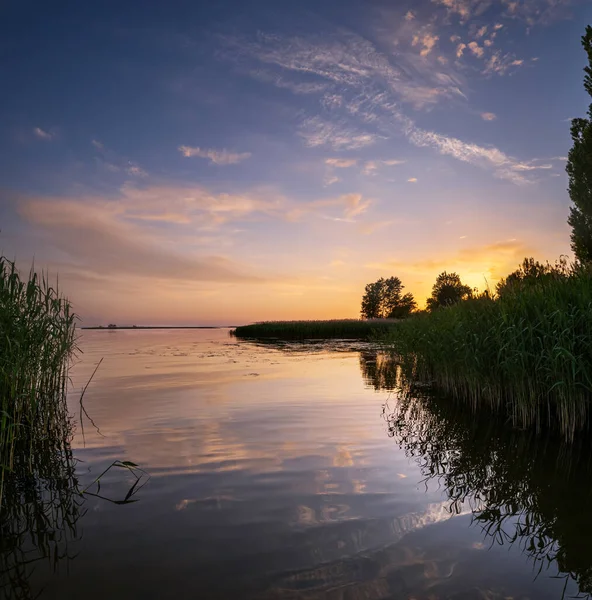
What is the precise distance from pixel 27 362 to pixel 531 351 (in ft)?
32.0

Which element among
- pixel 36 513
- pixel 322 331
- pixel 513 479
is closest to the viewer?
pixel 36 513

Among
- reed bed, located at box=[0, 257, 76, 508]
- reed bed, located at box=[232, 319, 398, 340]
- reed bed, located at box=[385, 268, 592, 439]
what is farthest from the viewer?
reed bed, located at box=[232, 319, 398, 340]

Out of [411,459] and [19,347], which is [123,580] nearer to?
[19,347]

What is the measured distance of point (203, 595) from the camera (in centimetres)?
381

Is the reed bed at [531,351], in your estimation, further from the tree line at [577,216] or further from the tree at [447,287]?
the tree at [447,287]

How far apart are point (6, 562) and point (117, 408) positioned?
8142 mm

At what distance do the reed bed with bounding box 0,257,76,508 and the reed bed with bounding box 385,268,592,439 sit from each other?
912cm

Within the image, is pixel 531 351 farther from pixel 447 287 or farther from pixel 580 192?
A: pixel 447 287

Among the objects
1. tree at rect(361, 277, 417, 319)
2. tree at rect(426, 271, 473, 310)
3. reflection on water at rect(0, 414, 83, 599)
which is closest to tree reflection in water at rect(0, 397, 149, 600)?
reflection on water at rect(0, 414, 83, 599)

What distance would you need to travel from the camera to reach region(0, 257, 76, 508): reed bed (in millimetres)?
6359

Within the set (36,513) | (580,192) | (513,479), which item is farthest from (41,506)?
(580,192)

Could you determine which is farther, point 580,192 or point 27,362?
point 580,192

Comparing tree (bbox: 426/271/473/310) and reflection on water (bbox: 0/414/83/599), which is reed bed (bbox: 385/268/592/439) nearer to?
reflection on water (bbox: 0/414/83/599)

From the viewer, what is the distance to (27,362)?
7.03m
